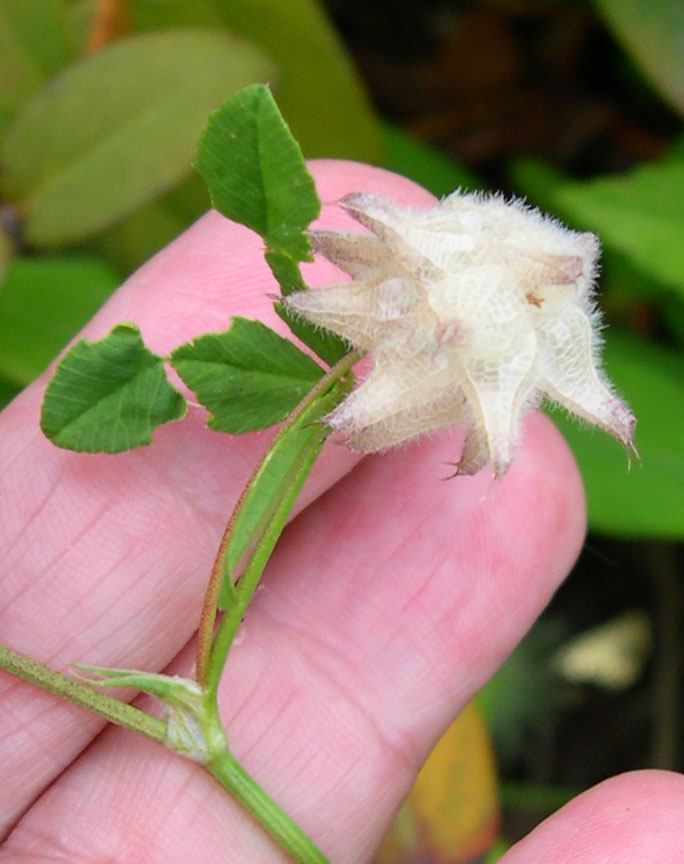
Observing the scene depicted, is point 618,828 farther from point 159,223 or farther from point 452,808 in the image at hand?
point 159,223

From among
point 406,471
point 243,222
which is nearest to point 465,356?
point 243,222

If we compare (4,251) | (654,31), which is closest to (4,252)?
(4,251)

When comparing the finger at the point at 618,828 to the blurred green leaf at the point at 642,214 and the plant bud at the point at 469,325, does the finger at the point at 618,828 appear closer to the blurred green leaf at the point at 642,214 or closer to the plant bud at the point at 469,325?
the plant bud at the point at 469,325

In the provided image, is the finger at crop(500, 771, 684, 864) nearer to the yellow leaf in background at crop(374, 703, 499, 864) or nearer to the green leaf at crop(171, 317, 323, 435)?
the yellow leaf in background at crop(374, 703, 499, 864)

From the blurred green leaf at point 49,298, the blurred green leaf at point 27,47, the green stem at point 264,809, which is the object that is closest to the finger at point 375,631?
the green stem at point 264,809

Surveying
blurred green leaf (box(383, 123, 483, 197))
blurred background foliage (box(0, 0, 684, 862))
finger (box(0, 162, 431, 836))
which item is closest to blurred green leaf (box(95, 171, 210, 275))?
blurred background foliage (box(0, 0, 684, 862))

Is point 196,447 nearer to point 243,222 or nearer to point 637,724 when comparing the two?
point 243,222
